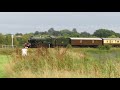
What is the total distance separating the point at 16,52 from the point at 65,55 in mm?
1565

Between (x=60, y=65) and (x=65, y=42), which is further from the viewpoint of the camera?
(x=65, y=42)

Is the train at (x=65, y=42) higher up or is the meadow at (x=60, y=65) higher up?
the train at (x=65, y=42)

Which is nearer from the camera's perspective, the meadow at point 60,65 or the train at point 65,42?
the meadow at point 60,65

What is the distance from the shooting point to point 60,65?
23.5 ft

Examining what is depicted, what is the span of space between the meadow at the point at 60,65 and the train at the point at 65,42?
0.87m

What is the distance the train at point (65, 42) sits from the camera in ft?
32.8

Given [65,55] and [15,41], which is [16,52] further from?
[15,41]

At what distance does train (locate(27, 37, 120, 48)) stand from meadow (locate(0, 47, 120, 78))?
2.84 feet

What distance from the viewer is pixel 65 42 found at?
14250mm

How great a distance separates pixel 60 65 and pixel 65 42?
7.13 metres

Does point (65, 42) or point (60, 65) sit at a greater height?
point (65, 42)

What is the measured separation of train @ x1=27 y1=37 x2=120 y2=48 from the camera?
393 inches
